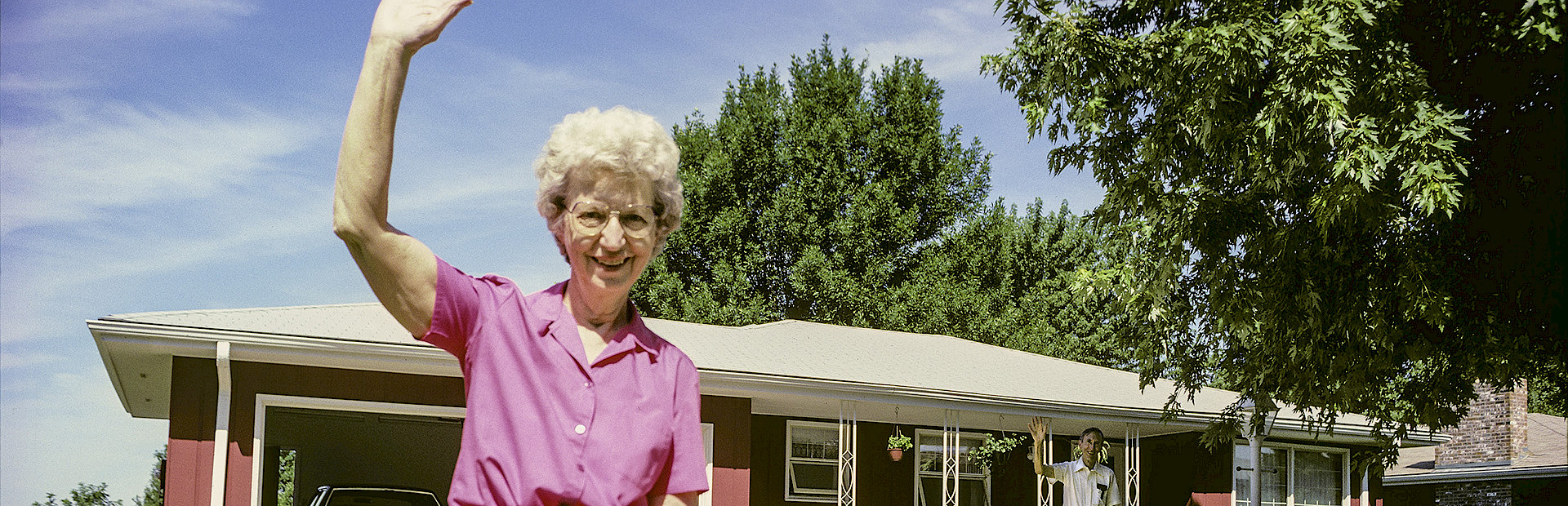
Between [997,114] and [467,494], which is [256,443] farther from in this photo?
[997,114]

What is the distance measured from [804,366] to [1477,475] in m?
15.1

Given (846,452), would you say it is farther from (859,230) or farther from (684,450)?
(859,230)

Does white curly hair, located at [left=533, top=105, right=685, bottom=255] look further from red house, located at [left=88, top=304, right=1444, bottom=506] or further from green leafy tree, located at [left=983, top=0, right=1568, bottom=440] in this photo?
red house, located at [left=88, top=304, right=1444, bottom=506]

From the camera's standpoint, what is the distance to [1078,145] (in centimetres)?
1229

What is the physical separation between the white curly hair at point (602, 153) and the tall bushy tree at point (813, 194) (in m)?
26.1

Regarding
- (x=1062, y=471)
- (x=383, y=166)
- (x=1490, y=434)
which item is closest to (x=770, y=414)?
(x=1062, y=471)

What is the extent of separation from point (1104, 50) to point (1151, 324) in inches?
132

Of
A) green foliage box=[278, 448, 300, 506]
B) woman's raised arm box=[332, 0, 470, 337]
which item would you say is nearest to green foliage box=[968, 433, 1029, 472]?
woman's raised arm box=[332, 0, 470, 337]

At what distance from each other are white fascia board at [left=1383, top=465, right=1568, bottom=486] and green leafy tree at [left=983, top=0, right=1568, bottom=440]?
1092cm

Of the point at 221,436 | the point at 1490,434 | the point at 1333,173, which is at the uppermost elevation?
the point at 1333,173

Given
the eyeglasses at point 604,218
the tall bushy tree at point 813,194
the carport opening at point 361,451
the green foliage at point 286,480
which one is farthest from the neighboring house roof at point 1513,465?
the green foliage at point 286,480

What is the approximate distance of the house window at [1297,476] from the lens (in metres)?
19.0

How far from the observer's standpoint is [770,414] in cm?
1612

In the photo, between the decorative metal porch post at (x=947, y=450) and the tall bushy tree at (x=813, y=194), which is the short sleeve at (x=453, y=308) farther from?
the tall bushy tree at (x=813, y=194)
